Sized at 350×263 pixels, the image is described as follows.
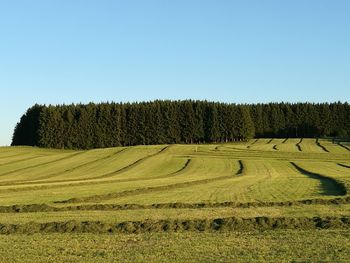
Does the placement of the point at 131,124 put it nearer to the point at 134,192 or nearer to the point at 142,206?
the point at 134,192

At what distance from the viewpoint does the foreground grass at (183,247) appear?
14320 millimetres

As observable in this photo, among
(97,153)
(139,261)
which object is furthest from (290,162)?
(139,261)

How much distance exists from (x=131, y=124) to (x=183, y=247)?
139 meters

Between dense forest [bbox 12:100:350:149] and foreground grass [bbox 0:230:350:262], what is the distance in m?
131

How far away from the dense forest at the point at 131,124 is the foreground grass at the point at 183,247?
131m

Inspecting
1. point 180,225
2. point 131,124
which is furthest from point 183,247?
point 131,124

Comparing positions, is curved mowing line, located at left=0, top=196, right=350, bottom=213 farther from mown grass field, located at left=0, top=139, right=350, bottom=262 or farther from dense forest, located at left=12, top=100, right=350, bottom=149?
dense forest, located at left=12, top=100, right=350, bottom=149

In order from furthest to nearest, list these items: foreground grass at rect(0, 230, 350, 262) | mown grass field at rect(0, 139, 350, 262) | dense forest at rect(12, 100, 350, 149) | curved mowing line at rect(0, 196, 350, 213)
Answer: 1. dense forest at rect(12, 100, 350, 149)
2. curved mowing line at rect(0, 196, 350, 213)
3. mown grass field at rect(0, 139, 350, 262)
4. foreground grass at rect(0, 230, 350, 262)

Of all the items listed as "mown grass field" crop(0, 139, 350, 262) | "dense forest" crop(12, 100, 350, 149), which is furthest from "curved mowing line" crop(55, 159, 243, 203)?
"dense forest" crop(12, 100, 350, 149)

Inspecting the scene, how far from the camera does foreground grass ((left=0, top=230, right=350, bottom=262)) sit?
14.3 metres

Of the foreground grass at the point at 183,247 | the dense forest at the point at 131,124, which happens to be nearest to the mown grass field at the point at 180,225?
the foreground grass at the point at 183,247

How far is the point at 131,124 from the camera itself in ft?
506

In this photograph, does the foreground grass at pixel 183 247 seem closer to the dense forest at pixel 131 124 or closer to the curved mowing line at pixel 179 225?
the curved mowing line at pixel 179 225

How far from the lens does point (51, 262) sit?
555 inches
